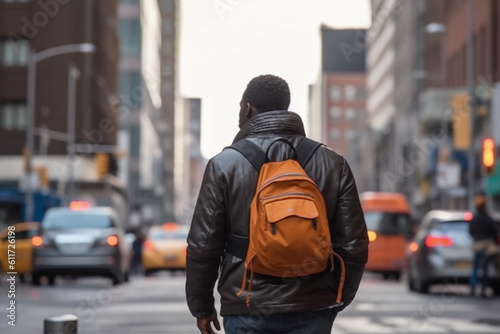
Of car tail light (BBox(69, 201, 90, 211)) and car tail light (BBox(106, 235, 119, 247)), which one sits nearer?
car tail light (BBox(106, 235, 119, 247))

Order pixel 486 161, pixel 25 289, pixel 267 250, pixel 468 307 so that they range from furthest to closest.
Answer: pixel 486 161
pixel 25 289
pixel 468 307
pixel 267 250

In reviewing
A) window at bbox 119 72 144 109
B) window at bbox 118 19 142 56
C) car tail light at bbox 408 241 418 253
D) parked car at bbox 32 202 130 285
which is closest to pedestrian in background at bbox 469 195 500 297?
car tail light at bbox 408 241 418 253

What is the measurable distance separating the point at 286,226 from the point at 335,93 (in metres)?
186

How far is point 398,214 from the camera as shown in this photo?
43.3 metres

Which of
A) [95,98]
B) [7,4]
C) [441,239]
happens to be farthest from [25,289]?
[95,98]

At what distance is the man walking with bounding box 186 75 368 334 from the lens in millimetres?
5176

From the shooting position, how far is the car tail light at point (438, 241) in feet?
81.3

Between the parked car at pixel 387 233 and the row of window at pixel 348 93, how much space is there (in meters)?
144

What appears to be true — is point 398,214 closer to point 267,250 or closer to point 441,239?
point 441,239

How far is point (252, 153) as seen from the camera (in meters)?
5.34

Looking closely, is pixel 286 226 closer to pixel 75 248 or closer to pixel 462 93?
pixel 75 248

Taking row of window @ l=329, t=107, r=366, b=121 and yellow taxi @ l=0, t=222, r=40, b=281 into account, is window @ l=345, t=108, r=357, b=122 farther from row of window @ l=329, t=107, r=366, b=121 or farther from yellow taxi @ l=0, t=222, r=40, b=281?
yellow taxi @ l=0, t=222, r=40, b=281

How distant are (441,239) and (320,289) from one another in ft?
65.2

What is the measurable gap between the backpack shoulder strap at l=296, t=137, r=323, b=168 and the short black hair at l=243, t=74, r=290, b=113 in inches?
7.8
